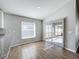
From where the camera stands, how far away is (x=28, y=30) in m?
7.08

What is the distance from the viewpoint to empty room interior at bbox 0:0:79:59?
384 centimetres

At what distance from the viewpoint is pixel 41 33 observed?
8.21m

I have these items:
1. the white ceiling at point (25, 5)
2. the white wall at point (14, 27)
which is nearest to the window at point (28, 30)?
the white wall at point (14, 27)

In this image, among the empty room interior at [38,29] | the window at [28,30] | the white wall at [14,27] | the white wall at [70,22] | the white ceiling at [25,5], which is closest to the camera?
the white ceiling at [25,5]

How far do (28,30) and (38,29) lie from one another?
1.28 m

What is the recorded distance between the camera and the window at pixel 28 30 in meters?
6.57

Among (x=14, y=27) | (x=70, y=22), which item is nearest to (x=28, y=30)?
(x=14, y=27)

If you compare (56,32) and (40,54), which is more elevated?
(56,32)

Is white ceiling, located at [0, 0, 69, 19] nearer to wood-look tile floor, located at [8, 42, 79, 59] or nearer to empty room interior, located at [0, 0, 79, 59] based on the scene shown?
empty room interior, located at [0, 0, 79, 59]

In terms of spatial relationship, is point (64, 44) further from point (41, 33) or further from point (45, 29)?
point (41, 33)

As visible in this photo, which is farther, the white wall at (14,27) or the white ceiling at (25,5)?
the white wall at (14,27)

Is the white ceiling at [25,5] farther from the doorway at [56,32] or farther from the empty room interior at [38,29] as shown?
the doorway at [56,32]

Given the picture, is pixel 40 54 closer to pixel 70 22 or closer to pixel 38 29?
pixel 70 22

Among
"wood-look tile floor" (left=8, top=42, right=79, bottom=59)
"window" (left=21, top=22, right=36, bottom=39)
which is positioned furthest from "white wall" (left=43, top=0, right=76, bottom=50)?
"window" (left=21, top=22, right=36, bottom=39)
